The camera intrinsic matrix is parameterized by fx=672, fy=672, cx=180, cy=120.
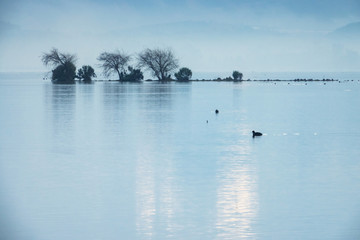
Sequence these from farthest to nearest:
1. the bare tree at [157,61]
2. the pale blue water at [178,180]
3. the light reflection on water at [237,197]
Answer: the bare tree at [157,61]
the pale blue water at [178,180]
the light reflection on water at [237,197]

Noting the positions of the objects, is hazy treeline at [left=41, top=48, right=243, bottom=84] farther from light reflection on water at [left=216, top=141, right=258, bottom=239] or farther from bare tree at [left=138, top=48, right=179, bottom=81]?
light reflection on water at [left=216, top=141, right=258, bottom=239]

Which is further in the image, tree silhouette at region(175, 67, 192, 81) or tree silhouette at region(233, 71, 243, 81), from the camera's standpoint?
tree silhouette at region(233, 71, 243, 81)

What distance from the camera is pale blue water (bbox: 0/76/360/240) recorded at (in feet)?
32.1

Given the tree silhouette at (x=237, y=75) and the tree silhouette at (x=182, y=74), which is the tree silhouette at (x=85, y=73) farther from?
the tree silhouette at (x=237, y=75)

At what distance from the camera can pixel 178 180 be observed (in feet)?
42.8

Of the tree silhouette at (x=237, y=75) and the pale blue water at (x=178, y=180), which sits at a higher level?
the tree silhouette at (x=237, y=75)

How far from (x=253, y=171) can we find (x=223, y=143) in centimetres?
496

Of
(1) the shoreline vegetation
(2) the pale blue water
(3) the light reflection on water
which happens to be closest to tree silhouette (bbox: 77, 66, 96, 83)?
(1) the shoreline vegetation

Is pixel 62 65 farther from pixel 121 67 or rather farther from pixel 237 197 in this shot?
pixel 237 197

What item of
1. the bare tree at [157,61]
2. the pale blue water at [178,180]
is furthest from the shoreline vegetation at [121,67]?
the pale blue water at [178,180]

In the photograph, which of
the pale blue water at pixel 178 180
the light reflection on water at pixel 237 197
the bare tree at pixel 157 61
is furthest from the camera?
→ the bare tree at pixel 157 61

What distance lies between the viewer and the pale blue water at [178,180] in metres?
9.79

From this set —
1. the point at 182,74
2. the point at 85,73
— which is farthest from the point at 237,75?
the point at 85,73

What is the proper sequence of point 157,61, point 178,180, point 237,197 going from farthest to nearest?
point 157,61 → point 178,180 → point 237,197
